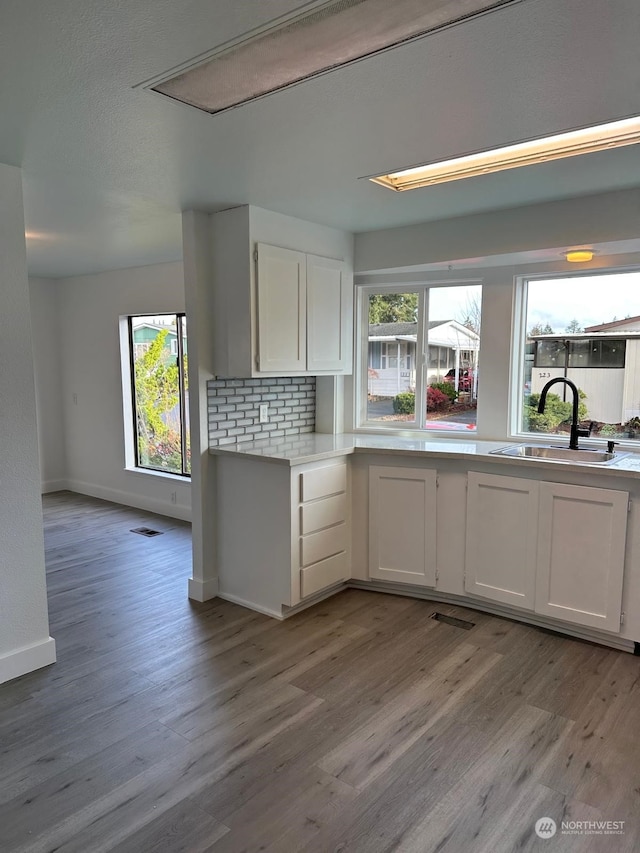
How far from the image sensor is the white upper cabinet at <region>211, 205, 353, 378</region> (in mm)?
3273

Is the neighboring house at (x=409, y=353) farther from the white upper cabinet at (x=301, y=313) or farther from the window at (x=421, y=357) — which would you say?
the white upper cabinet at (x=301, y=313)

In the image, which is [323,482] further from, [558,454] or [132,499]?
[132,499]

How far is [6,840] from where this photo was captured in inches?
69.8

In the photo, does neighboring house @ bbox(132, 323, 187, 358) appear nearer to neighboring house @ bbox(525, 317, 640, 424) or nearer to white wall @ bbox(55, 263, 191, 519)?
white wall @ bbox(55, 263, 191, 519)

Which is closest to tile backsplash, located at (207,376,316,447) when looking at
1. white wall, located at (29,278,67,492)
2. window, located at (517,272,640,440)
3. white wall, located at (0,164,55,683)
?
white wall, located at (0,164,55,683)

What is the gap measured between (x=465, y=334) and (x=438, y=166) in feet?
4.68

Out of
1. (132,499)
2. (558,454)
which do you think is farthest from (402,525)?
(132,499)

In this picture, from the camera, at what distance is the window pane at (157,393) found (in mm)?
5453

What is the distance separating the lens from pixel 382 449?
3.50 meters

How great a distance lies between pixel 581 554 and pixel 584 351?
129 cm

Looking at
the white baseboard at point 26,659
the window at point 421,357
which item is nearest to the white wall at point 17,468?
the white baseboard at point 26,659

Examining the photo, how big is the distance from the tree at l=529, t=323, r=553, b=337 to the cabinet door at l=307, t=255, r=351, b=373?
1211mm

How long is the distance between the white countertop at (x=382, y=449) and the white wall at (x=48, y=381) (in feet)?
12.1
